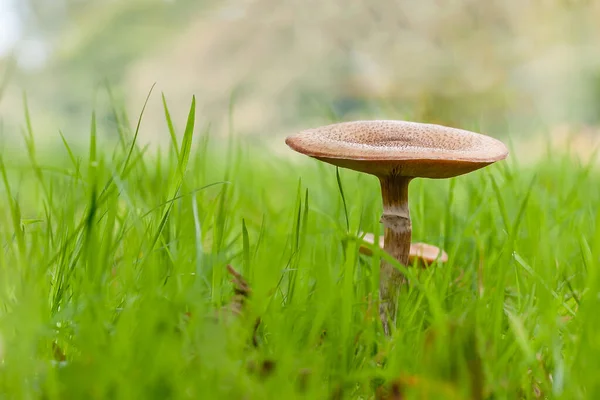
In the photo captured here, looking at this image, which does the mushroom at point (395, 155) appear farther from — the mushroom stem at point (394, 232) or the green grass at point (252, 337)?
the green grass at point (252, 337)

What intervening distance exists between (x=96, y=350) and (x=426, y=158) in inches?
32.3

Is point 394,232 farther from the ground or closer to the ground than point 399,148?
closer to the ground

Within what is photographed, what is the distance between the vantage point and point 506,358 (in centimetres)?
116

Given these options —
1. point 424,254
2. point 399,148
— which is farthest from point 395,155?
point 424,254

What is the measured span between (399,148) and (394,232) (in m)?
0.39

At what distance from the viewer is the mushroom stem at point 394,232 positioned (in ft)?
5.56

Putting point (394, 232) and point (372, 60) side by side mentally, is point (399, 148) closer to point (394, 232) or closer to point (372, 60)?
point (394, 232)

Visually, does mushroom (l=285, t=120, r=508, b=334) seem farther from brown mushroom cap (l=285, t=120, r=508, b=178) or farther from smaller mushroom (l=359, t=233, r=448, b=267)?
smaller mushroom (l=359, t=233, r=448, b=267)

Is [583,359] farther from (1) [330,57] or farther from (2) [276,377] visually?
(1) [330,57]

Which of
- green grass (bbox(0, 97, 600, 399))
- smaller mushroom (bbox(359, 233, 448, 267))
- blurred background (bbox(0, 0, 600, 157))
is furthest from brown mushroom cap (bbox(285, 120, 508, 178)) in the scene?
blurred background (bbox(0, 0, 600, 157))

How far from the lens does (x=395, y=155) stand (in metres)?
1.36

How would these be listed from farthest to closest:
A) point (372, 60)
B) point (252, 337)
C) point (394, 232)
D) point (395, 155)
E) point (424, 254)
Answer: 1. point (372, 60)
2. point (424, 254)
3. point (394, 232)
4. point (395, 155)
5. point (252, 337)

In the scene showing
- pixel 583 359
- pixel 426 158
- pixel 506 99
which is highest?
pixel 426 158

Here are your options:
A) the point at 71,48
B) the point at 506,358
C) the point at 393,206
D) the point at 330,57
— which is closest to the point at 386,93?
the point at 330,57
